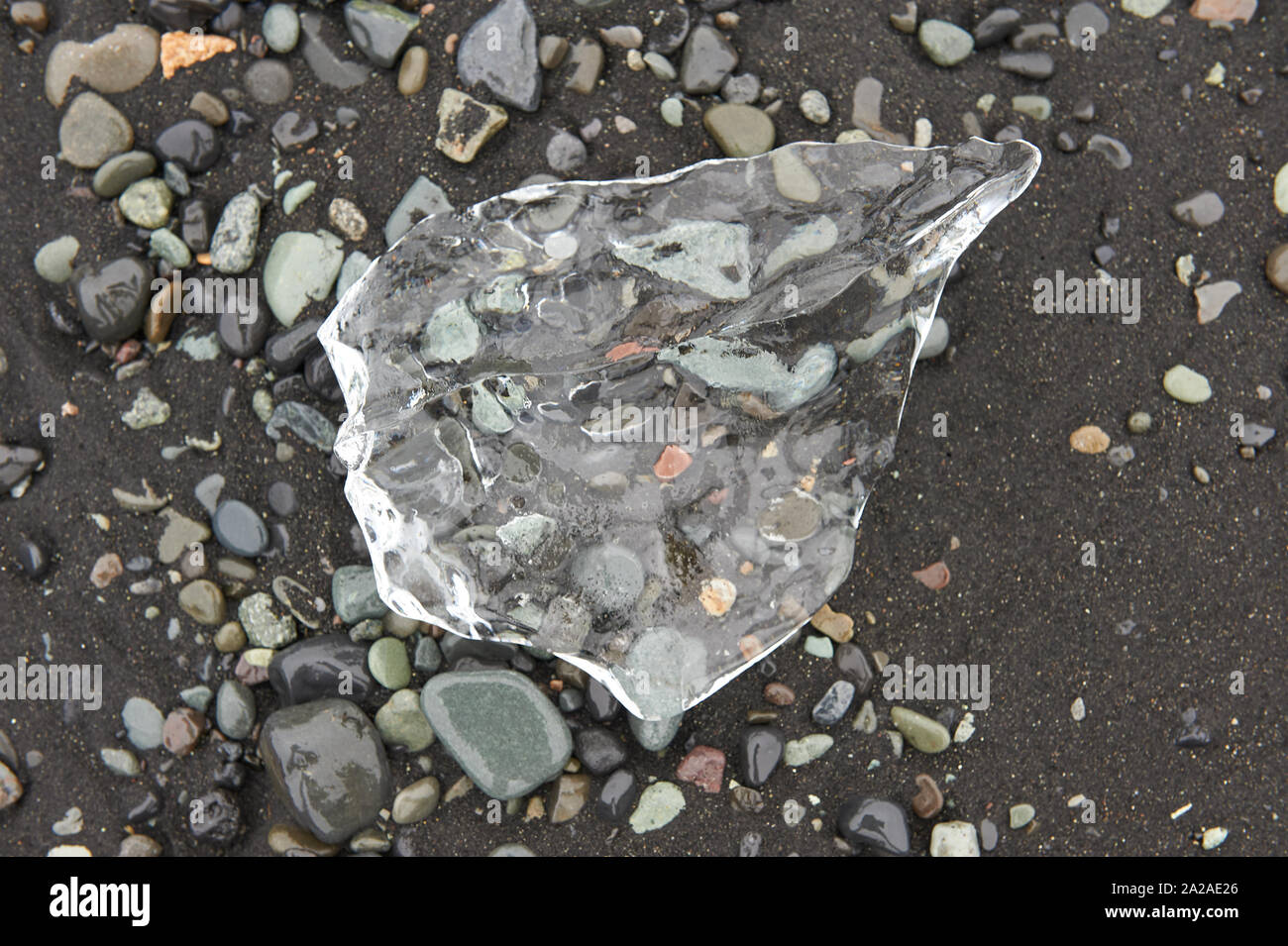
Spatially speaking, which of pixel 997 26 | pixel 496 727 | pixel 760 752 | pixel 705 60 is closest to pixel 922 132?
pixel 997 26

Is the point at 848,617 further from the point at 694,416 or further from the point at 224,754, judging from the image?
the point at 224,754

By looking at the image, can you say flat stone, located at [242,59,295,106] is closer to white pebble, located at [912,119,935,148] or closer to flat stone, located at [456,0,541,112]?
Result: flat stone, located at [456,0,541,112]

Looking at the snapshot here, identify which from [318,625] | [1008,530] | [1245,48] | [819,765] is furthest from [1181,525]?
[318,625]

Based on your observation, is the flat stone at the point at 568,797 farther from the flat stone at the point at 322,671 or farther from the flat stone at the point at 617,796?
the flat stone at the point at 322,671

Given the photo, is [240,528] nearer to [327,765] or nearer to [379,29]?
[327,765]

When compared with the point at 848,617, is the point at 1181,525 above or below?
above
